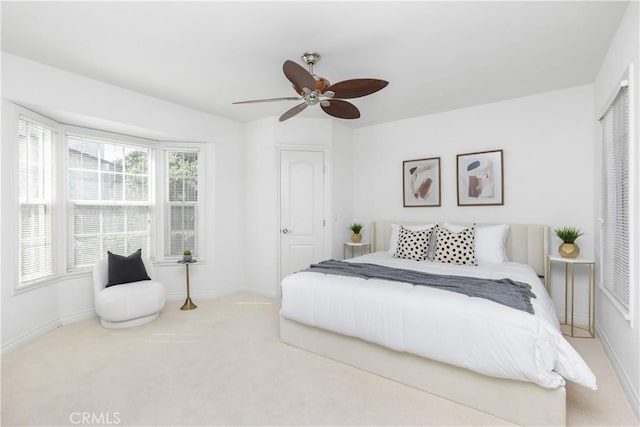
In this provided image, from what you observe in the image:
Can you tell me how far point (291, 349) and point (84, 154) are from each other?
328cm

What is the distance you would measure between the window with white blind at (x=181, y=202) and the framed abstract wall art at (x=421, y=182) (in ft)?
9.95

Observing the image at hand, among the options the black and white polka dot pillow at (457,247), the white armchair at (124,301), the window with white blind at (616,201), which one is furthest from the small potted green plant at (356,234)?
the window with white blind at (616,201)

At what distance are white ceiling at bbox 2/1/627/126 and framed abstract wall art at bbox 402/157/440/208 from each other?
1.09 m

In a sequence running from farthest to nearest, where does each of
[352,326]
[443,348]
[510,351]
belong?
[352,326] < [443,348] < [510,351]

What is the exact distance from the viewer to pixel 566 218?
139 inches

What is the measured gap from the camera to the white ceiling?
2.15m

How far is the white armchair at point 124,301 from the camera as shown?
328 cm

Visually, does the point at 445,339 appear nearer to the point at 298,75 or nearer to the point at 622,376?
the point at 622,376

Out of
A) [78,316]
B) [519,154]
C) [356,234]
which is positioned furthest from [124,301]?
[519,154]

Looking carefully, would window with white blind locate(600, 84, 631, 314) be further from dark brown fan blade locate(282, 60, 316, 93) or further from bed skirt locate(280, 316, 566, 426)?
dark brown fan blade locate(282, 60, 316, 93)

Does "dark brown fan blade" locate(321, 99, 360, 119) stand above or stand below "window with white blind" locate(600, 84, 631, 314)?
above

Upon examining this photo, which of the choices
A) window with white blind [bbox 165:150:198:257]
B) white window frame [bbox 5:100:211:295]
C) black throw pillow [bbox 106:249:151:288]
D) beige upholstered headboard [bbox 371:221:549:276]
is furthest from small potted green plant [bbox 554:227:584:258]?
black throw pillow [bbox 106:249:151:288]

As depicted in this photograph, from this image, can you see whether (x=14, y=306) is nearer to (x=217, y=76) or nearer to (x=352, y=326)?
(x=217, y=76)

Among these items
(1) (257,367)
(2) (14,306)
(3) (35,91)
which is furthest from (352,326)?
(3) (35,91)
